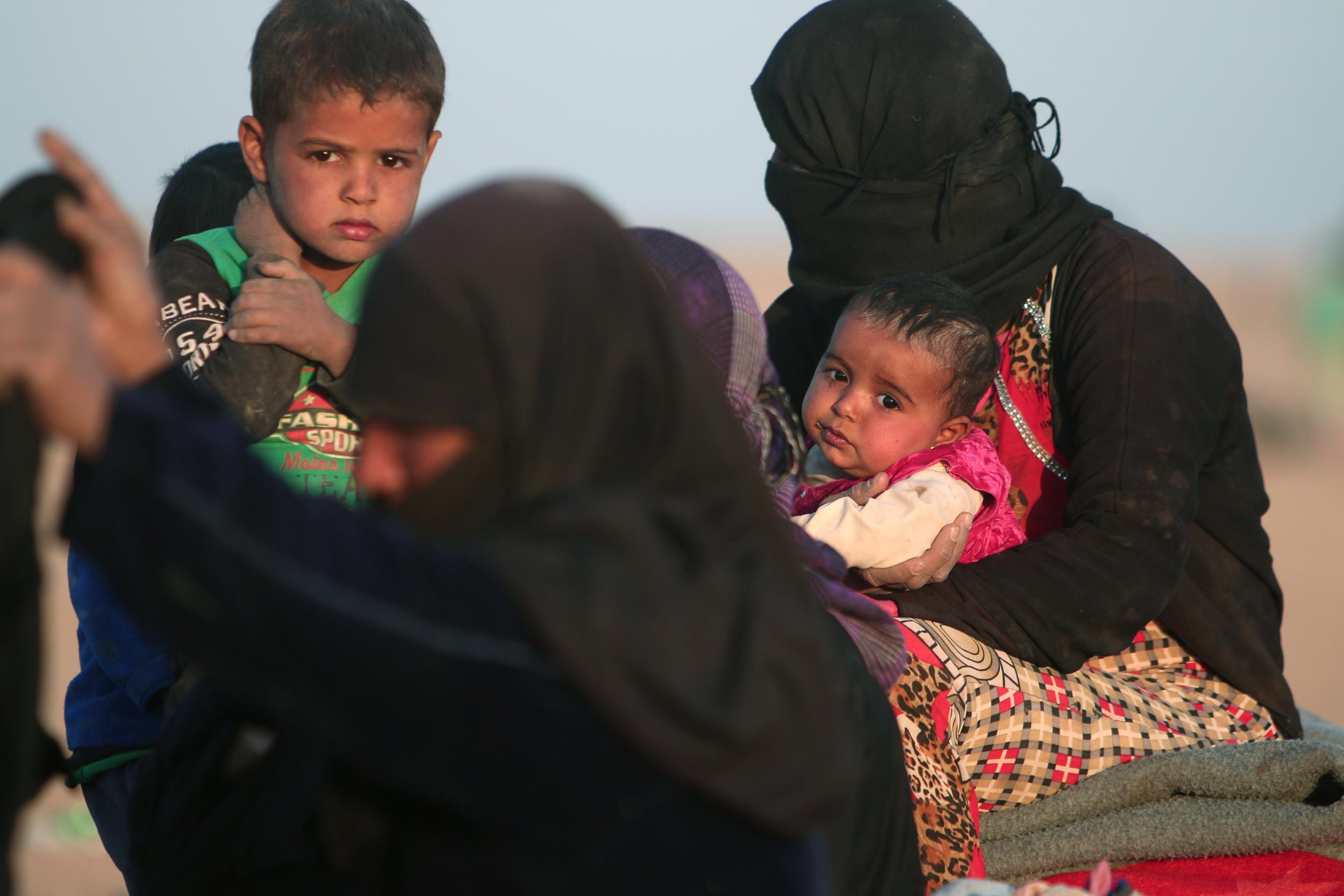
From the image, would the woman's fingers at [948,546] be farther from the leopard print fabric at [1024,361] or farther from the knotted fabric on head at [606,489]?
the knotted fabric on head at [606,489]

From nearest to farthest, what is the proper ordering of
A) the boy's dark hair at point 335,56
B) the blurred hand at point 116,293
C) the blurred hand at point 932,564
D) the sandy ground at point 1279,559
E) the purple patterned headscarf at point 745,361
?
the blurred hand at point 116,293 → the purple patterned headscarf at point 745,361 → the boy's dark hair at point 335,56 → the blurred hand at point 932,564 → the sandy ground at point 1279,559

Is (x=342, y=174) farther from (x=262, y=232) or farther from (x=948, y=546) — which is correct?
(x=948, y=546)

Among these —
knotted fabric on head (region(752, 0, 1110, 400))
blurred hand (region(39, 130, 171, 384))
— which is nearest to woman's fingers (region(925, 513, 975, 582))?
knotted fabric on head (region(752, 0, 1110, 400))

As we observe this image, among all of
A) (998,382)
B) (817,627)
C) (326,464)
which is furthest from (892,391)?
(817,627)

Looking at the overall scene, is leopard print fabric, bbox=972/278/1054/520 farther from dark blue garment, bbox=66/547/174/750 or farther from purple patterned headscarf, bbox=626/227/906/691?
dark blue garment, bbox=66/547/174/750

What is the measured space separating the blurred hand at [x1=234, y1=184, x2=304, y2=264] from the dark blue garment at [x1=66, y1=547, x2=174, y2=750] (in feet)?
2.45

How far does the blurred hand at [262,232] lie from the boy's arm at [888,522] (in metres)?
1.24

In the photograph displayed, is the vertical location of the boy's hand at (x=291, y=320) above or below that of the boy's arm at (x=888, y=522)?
above

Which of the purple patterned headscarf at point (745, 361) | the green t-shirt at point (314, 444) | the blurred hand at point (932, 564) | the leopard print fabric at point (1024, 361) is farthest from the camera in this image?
the leopard print fabric at point (1024, 361)

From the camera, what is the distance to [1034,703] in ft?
9.79

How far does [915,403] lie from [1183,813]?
1081 mm

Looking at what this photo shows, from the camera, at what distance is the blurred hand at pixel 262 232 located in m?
2.94

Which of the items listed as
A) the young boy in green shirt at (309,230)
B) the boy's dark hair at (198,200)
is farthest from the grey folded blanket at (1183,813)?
the boy's dark hair at (198,200)

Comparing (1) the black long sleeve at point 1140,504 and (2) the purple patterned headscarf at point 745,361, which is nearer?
(2) the purple patterned headscarf at point 745,361
